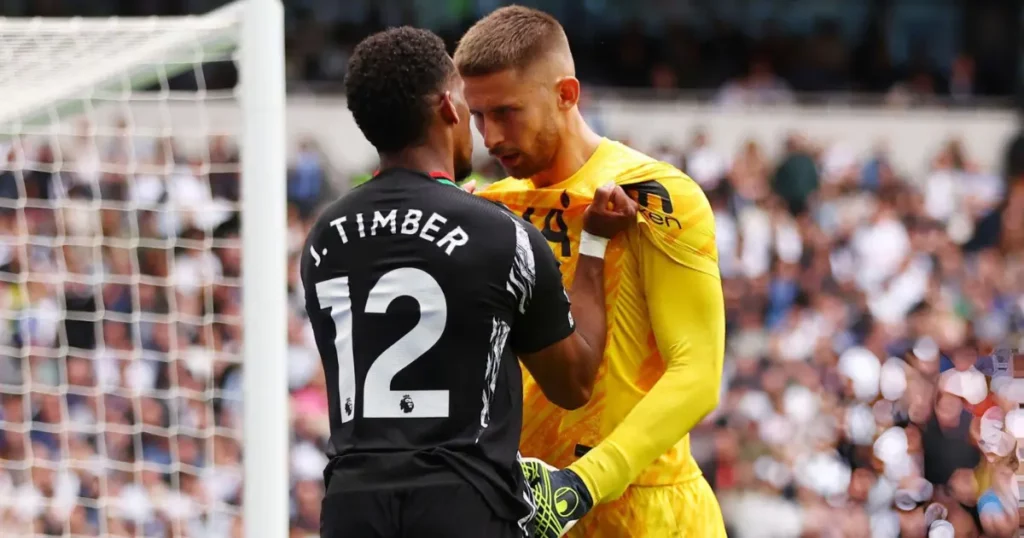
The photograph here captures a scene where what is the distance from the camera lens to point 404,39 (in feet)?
9.03

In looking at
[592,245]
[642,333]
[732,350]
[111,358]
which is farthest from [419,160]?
[732,350]

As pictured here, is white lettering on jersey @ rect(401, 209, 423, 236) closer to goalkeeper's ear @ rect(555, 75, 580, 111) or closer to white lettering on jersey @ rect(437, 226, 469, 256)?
white lettering on jersey @ rect(437, 226, 469, 256)

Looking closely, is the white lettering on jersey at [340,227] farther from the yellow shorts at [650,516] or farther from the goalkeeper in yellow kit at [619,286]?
the yellow shorts at [650,516]

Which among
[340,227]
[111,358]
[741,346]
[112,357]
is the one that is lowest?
[741,346]

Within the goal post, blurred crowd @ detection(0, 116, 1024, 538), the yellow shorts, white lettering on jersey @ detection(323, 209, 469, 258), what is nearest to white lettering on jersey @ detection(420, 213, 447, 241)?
white lettering on jersey @ detection(323, 209, 469, 258)

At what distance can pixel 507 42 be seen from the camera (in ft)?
10.8

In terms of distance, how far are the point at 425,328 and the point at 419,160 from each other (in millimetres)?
364

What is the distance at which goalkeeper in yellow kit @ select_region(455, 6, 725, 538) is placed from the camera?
125 inches

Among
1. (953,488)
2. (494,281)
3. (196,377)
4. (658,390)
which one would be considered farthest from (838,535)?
(494,281)

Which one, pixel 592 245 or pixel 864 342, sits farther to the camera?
pixel 864 342

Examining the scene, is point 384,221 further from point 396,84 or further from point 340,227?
point 396,84

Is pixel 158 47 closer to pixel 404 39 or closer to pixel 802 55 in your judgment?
pixel 404 39

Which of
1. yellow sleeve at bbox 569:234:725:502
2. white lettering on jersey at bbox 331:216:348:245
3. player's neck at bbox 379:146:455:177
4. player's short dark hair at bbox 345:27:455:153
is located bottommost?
yellow sleeve at bbox 569:234:725:502

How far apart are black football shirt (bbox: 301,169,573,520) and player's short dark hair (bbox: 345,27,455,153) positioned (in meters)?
0.10
